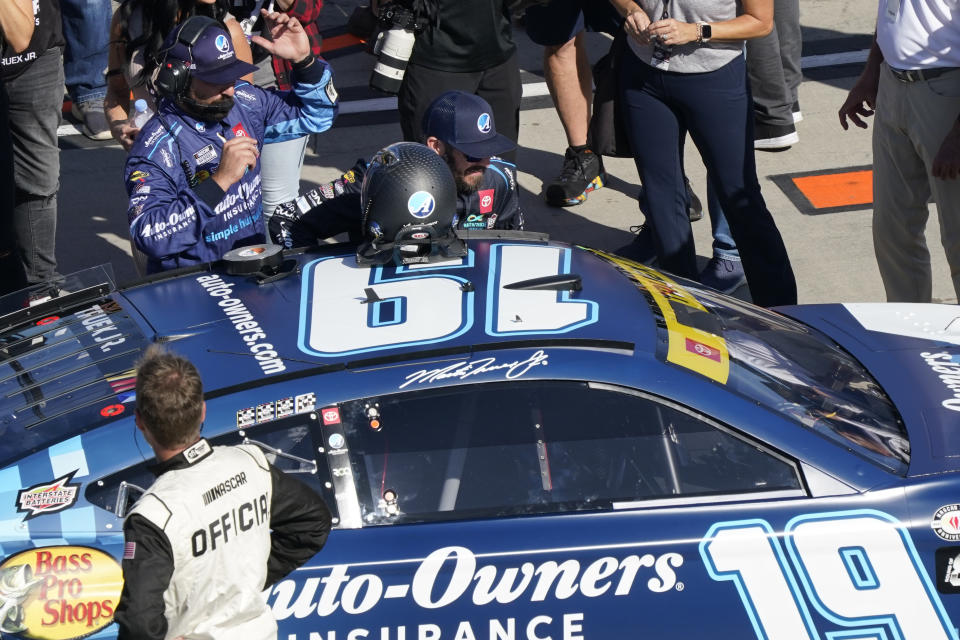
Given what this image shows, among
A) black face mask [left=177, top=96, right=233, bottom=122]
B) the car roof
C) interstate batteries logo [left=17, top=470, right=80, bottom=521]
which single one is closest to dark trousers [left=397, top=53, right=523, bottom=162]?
black face mask [left=177, top=96, right=233, bottom=122]

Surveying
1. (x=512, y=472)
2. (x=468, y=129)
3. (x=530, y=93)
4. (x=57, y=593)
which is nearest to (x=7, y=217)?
(x=468, y=129)

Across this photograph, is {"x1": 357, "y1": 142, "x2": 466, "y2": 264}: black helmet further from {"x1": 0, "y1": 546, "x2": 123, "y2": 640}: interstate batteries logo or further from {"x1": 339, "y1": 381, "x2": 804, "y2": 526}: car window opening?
{"x1": 0, "y1": 546, "x2": 123, "y2": 640}: interstate batteries logo

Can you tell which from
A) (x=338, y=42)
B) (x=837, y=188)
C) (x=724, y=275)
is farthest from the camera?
(x=338, y=42)

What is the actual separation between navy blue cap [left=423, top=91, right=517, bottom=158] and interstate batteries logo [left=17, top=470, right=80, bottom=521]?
192 cm

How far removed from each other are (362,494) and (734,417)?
995mm

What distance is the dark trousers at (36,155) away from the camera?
537cm

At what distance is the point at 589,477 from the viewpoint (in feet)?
10.6

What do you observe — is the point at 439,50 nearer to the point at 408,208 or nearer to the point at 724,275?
the point at 724,275

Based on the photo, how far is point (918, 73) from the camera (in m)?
4.71

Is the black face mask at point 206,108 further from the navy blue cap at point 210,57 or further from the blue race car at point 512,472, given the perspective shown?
the blue race car at point 512,472

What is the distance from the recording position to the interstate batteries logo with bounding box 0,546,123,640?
2.88 meters

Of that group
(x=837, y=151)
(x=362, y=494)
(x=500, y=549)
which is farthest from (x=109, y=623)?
(x=837, y=151)

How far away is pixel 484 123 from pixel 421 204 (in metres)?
0.68

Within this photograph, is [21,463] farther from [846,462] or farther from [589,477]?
[846,462]
